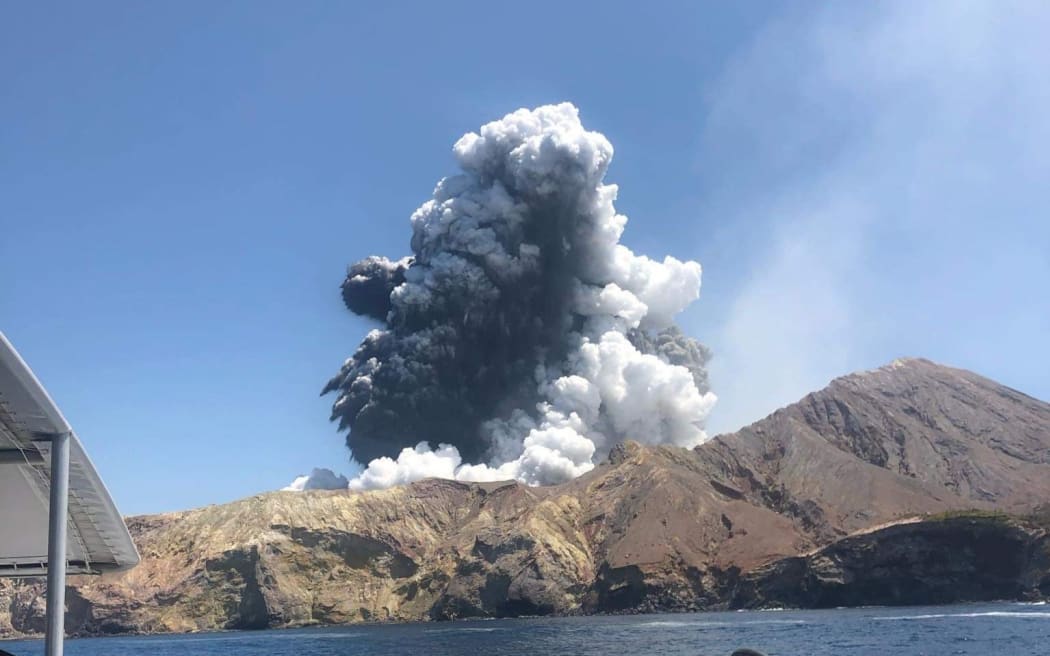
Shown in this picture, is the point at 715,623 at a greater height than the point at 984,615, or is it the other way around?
the point at 715,623

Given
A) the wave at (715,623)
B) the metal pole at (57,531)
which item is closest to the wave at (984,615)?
the wave at (715,623)

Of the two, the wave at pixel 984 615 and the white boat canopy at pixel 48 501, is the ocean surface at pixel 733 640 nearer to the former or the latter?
the wave at pixel 984 615

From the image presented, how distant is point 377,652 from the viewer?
124500 mm

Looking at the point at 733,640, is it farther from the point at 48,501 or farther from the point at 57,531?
the point at 57,531

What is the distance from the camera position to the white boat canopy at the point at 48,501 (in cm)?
1881

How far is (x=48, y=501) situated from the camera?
22219mm

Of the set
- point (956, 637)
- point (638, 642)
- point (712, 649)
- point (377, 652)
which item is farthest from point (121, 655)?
point (956, 637)

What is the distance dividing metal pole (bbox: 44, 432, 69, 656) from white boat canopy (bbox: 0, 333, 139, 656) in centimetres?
2

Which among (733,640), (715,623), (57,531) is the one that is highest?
(57,531)

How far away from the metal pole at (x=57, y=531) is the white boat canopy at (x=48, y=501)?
17mm

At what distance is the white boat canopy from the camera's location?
741 inches

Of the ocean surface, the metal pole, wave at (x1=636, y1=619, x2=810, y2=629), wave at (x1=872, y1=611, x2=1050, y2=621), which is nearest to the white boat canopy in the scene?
the metal pole

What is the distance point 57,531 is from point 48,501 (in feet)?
10.3

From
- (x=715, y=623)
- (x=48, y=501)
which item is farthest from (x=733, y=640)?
(x=48, y=501)
